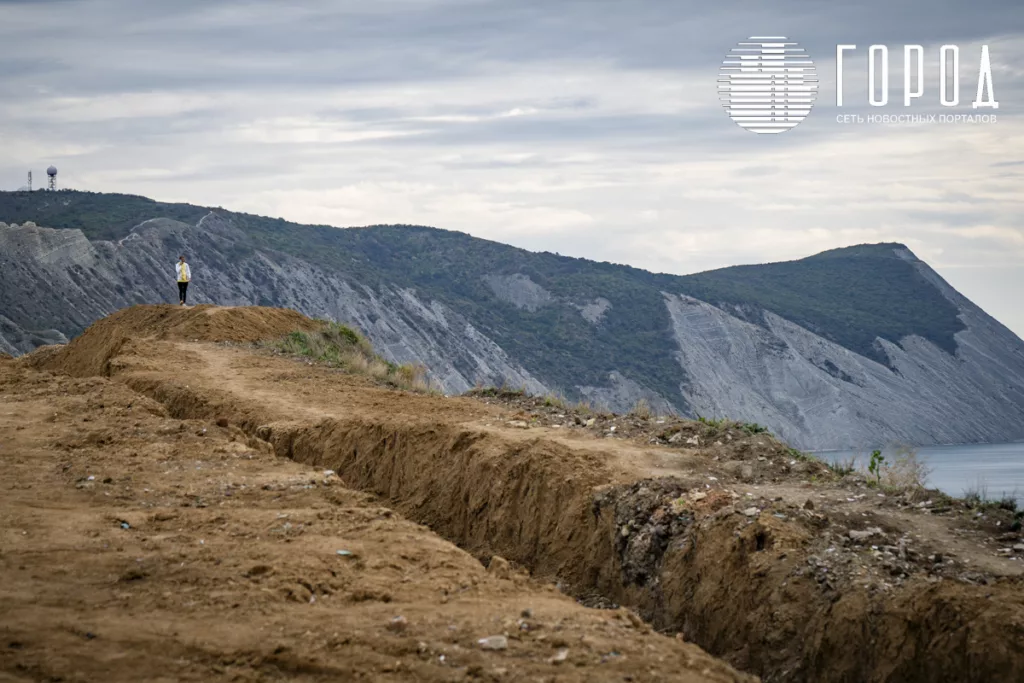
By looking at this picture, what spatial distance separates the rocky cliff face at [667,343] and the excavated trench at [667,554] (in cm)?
4816

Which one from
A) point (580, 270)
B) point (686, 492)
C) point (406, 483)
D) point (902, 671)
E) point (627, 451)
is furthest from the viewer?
point (580, 270)

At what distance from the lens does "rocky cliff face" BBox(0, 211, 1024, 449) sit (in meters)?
67.5

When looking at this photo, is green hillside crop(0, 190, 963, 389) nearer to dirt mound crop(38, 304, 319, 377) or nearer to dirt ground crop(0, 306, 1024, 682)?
dirt mound crop(38, 304, 319, 377)

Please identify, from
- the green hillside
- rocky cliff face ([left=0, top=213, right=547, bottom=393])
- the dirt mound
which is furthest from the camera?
the green hillside

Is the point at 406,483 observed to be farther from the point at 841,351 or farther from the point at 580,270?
the point at 580,270

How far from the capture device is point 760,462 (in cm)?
1161

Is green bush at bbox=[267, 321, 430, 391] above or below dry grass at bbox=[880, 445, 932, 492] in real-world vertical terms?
above

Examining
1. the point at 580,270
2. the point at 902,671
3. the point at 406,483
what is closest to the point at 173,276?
the point at 580,270

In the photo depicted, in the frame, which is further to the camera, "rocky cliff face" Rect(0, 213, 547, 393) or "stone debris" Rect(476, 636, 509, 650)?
"rocky cliff face" Rect(0, 213, 547, 393)

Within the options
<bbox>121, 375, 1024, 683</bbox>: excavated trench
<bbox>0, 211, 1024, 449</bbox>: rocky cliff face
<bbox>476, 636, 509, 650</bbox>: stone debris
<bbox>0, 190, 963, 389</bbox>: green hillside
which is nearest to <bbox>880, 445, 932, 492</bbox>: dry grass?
<bbox>121, 375, 1024, 683</bbox>: excavated trench

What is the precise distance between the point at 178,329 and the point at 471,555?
1776 cm

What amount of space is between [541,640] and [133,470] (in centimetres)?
580

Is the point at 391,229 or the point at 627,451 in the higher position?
the point at 391,229

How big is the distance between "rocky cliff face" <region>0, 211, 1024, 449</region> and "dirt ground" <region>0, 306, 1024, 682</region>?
48.7 m
